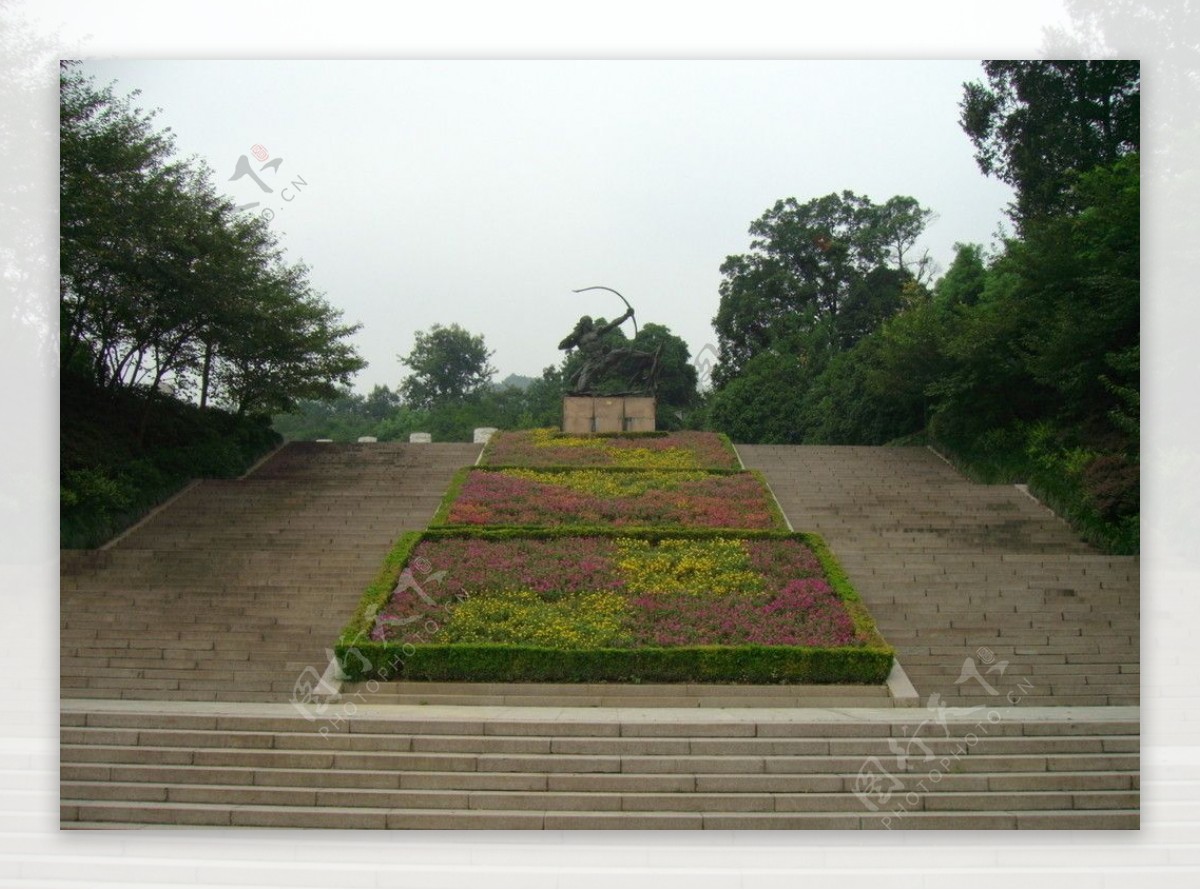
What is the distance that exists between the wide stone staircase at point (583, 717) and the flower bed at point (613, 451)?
487cm

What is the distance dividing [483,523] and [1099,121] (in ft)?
44.9

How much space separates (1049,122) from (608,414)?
35.0 ft

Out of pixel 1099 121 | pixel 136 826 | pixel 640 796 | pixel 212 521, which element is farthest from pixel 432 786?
pixel 1099 121

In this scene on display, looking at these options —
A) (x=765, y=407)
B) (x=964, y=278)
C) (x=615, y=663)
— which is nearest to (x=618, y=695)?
(x=615, y=663)

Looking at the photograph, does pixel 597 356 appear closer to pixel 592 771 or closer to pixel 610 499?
pixel 610 499

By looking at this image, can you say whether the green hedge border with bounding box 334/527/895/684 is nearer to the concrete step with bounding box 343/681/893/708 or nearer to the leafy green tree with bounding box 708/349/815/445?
the concrete step with bounding box 343/681/893/708

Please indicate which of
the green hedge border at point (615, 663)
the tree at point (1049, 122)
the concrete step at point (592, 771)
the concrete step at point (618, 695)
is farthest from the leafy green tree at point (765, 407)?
the concrete step at point (592, 771)

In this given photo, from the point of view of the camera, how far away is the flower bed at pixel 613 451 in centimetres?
2156

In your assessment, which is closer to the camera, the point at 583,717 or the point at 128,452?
the point at 583,717

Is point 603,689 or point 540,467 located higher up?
point 540,467

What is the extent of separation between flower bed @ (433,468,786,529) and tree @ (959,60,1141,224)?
314 inches

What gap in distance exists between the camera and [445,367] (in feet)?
146

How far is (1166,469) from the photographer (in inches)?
450

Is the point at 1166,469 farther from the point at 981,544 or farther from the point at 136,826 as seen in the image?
the point at 136,826
